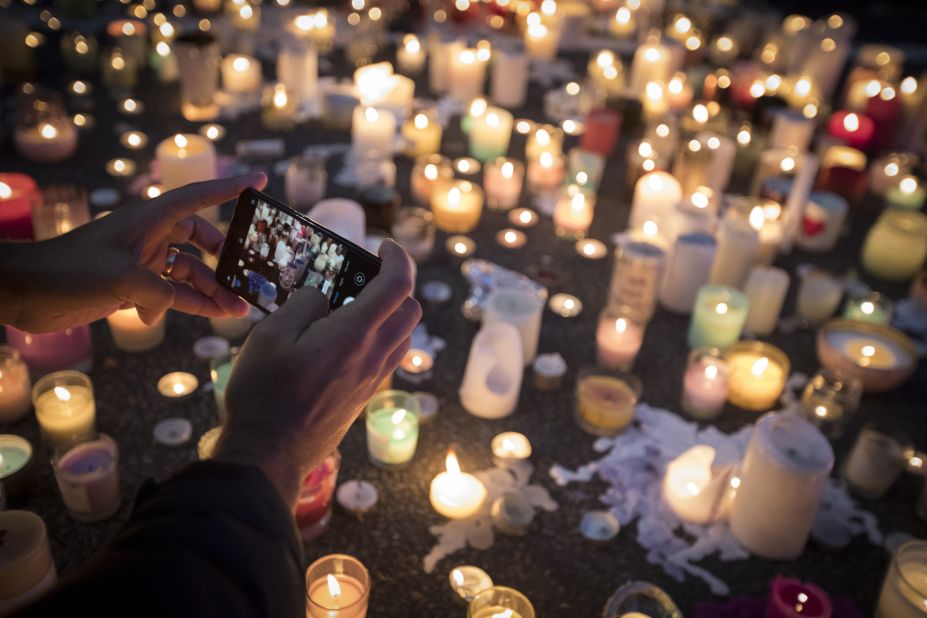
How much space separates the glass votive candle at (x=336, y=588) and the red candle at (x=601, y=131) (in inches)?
114

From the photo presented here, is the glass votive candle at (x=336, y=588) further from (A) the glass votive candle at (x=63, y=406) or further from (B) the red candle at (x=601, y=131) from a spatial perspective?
(B) the red candle at (x=601, y=131)

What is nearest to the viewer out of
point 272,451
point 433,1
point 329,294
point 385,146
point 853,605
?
point 272,451

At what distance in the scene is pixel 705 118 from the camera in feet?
13.6

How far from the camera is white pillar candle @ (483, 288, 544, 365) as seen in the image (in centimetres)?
246

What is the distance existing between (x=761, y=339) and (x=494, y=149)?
5.49 feet

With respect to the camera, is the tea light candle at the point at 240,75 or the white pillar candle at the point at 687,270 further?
the tea light candle at the point at 240,75

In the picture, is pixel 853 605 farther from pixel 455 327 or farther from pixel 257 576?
pixel 257 576

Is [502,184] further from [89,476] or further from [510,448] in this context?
[89,476]

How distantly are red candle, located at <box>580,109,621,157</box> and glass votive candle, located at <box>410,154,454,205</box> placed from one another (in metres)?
0.95

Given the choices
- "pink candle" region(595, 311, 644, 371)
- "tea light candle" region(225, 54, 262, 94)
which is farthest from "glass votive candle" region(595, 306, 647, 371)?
"tea light candle" region(225, 54, 262, 94)

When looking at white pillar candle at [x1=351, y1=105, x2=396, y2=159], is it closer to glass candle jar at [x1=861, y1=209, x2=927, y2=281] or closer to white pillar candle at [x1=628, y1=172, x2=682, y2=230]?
white pillar candle at [x1=628, y1=172, x2=682, y2=230]

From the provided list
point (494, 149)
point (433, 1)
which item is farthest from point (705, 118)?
point (433, 1)

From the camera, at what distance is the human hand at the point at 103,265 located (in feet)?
4.70

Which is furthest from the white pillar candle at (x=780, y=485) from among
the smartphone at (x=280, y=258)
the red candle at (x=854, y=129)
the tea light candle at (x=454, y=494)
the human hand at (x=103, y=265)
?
the red candle at (x=854, y=129)
